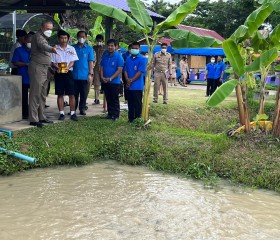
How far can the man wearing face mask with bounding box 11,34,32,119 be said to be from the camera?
26.9 ft

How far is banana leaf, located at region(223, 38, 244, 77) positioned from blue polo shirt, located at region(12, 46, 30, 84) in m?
4.17

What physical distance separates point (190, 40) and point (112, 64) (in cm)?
192

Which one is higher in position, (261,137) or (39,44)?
(39,44)

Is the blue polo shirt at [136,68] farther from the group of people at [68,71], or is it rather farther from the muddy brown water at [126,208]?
the muddy brown water at [126,208]

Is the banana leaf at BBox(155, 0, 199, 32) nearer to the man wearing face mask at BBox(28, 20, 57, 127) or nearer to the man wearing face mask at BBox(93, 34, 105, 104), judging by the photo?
the man wearing face mask at BBox(28, 20, 57, 127)

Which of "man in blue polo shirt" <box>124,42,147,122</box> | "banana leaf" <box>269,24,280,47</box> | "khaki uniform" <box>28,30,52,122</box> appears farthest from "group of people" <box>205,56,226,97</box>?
"khaki uniform" <box>28,30,52,122</box>

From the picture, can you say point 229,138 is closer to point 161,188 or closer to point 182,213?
point 161,188

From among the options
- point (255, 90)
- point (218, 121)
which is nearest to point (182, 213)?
point (218, 121)

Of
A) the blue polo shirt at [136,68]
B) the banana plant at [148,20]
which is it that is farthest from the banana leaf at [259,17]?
the blue polo shirt at [136,68]

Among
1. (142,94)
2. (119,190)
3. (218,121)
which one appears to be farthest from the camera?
(218,121)

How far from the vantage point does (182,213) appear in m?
4.72

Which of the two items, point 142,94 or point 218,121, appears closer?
point 142,94

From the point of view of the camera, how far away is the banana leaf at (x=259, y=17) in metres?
6.43

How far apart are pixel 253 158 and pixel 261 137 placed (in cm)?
91
